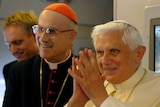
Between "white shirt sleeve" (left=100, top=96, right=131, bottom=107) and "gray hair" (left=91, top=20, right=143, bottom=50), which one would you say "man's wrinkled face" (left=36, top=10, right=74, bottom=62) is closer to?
"gray hair" (left=91, top=20, right=143, bottom=50)

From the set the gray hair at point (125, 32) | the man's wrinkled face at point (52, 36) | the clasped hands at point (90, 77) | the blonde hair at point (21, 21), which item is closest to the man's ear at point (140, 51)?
the gray hair at point (125, 32)

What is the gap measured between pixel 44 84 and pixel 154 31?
0.63 meters

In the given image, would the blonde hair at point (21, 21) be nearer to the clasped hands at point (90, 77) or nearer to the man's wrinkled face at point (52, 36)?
the man's wrinkled face at point (52, 36)

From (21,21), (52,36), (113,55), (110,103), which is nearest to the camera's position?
(110,103)

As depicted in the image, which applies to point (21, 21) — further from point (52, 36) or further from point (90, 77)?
point (90, 77)

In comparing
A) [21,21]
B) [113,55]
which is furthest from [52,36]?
[21,21]

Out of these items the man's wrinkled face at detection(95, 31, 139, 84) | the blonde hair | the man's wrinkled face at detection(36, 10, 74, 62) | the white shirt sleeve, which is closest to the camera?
the white shirt sleeve

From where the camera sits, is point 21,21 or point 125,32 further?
point 21,21

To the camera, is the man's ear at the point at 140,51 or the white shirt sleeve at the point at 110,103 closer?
the white shirt sleeve at the point at 110,103

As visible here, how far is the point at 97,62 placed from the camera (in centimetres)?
111

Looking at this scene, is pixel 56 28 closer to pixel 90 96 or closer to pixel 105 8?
pixel 90 96

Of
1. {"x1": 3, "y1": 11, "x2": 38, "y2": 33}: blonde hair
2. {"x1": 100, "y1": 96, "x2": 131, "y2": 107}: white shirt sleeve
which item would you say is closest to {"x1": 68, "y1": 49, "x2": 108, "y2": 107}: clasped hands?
{"x1": 100, "y1": 96, "x2": 131, "y2": 107}: white shirt sleeve

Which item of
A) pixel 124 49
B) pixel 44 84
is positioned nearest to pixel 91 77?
pixel 124 49

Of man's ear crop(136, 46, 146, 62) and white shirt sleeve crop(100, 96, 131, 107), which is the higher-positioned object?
man's ear crop(136, 46, 146, 62)
